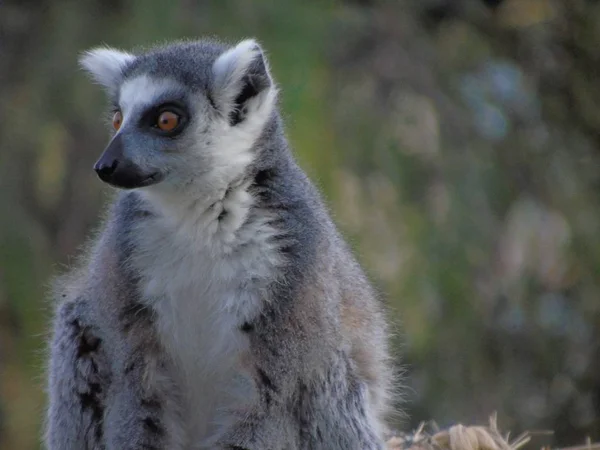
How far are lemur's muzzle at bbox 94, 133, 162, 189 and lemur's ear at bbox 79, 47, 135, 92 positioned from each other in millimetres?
611

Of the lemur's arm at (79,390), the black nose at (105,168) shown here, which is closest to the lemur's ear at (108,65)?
the black nose at (105,168)

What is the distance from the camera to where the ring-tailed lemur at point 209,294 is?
16.0 ft

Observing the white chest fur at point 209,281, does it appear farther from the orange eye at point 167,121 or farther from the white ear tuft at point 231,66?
the white ear tuft at point 231,66

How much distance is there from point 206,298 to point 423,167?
409cm

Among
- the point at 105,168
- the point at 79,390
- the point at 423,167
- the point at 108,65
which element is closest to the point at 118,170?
the point at 105,168

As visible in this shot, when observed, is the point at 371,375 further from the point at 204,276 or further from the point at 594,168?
the point at 594,168

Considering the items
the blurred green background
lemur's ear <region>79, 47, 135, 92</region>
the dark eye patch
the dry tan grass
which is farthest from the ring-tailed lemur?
the blurred green background

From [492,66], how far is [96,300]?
5901 mm

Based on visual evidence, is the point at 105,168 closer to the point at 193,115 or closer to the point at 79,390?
the point at 193,115

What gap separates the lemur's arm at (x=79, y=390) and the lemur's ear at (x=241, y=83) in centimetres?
120

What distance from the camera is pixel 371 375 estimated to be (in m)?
5.36

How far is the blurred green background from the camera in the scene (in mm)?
7746

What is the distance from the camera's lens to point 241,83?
5.03 metres

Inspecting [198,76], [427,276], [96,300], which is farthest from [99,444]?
[427,276]
